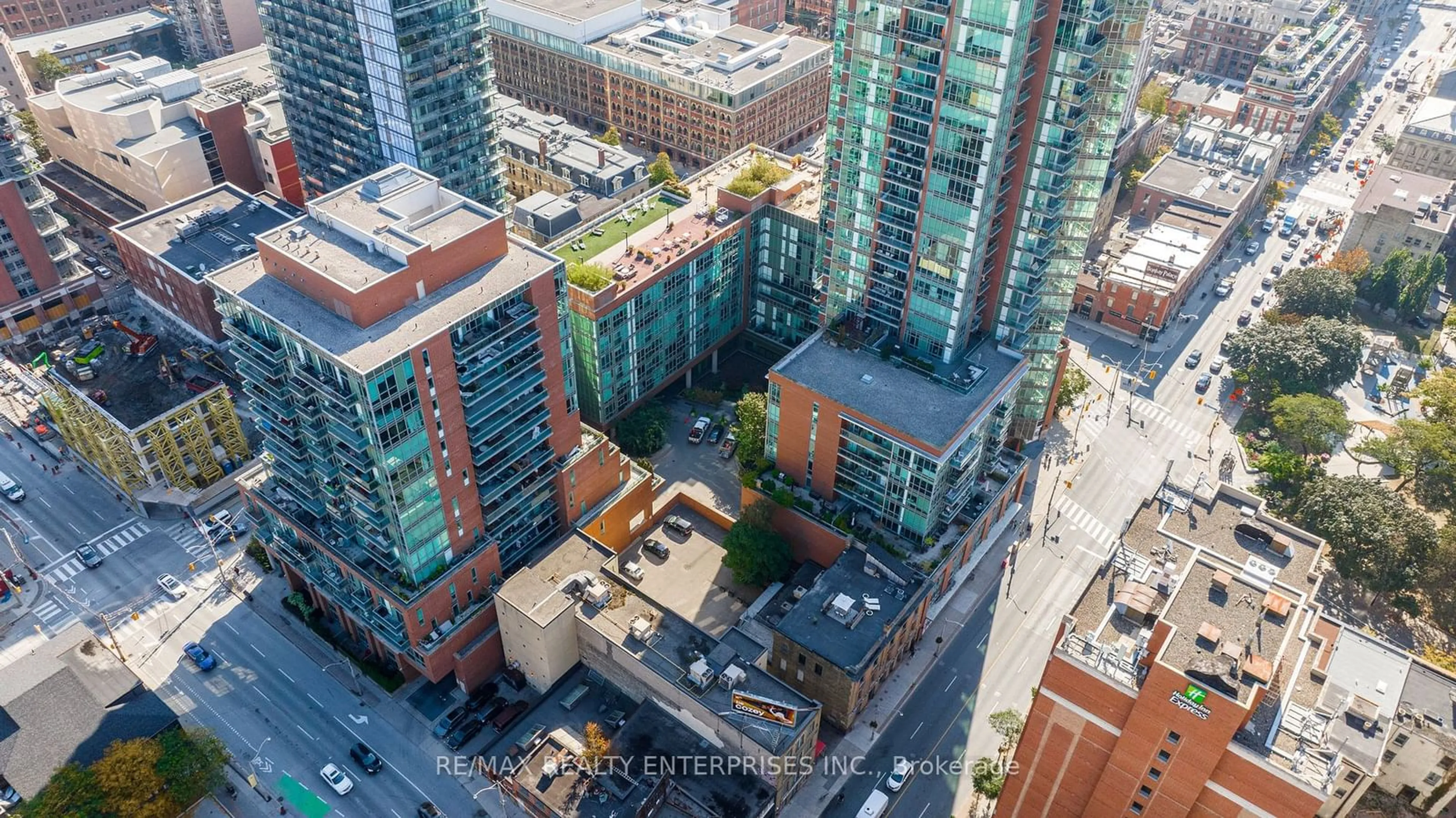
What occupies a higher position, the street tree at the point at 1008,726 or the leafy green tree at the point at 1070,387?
the leafy green tree at the point at 1070,387

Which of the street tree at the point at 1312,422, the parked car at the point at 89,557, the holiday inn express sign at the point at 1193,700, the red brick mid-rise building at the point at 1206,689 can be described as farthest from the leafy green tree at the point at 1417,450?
the parked car at the point at 89,557

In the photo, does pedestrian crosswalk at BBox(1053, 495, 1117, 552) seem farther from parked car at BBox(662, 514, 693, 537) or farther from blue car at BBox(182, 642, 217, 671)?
blue car at BBox(182, 642, 217, 671)

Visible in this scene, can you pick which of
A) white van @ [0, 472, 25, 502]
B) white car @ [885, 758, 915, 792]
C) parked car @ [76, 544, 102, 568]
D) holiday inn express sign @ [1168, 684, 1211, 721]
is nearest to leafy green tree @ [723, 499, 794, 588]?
white car @ [885, 758, 915, 792]

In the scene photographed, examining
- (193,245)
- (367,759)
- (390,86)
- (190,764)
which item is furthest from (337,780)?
(390,86)

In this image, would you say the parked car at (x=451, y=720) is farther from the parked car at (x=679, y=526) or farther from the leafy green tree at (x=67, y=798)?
the parked car at (x=679, y=526)

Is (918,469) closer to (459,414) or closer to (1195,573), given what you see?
(1195,573)

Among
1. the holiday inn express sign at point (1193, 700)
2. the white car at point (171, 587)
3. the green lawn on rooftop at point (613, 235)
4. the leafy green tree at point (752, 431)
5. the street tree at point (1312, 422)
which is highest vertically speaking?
the holiday inn express sign at point (1193, 700)

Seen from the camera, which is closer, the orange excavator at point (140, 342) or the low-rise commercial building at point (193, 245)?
the orange excavator at point (140, 342)
